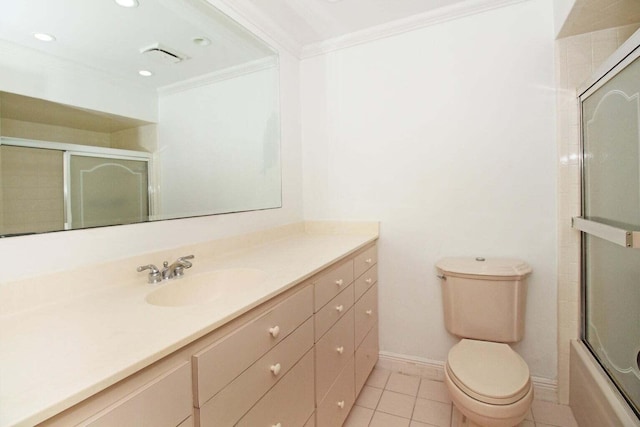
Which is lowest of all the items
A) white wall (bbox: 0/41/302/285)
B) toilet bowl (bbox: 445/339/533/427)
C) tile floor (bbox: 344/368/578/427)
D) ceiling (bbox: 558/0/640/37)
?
tile floor (bbox: 344/368/578/427)

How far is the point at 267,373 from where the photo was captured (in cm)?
95

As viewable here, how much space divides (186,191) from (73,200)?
1.55 ft

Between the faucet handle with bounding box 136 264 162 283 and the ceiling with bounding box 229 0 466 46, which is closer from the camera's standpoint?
the faucet handle with bounding box 136 264 162 283

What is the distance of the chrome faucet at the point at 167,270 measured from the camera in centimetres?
118

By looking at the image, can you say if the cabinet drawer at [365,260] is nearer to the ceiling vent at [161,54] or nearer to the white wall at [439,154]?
the white wall at [439,154]

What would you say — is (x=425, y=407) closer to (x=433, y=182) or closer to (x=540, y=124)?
(x=433, y=182)

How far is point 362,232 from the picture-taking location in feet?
7.04

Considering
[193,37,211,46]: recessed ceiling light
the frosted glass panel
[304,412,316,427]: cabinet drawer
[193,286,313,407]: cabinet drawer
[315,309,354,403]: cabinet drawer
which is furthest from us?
[193,37,211,46]: recessed ceiling light

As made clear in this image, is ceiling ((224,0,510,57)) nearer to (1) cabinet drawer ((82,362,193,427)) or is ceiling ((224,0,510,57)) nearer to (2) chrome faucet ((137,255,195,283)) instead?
(2) chrome faucet ((137,255,195,283))

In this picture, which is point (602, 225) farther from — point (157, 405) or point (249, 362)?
point (157, 405)

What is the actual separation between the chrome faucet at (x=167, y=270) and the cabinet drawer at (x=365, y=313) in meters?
0.91

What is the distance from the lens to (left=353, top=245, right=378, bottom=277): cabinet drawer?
172 centimetres

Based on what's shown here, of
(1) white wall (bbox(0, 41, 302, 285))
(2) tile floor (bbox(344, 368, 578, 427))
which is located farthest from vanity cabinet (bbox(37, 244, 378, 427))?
(1) white wall (bbox(0, 41, 302, 285))

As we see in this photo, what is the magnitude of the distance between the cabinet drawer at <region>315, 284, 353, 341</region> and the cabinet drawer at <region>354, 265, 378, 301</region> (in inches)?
4.0
